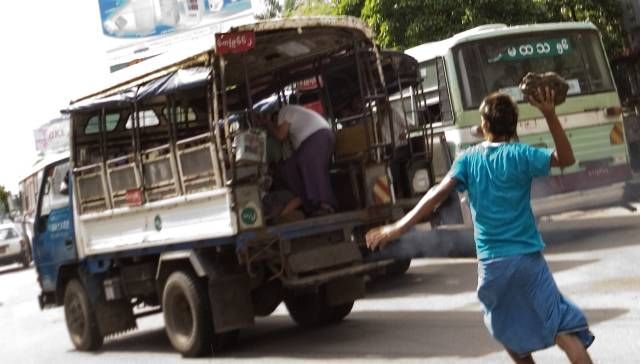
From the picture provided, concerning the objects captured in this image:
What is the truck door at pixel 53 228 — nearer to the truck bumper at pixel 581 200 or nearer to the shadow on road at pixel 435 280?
the shadow on road at pixel 435 280

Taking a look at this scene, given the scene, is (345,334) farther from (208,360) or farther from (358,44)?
(358,44)

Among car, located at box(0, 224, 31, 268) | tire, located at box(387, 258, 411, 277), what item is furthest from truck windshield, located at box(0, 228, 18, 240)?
tire, located at box(387, 258, 411, 277)

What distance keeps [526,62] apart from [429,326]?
4.42 m

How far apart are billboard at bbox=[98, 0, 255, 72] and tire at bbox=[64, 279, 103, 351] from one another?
29.1m

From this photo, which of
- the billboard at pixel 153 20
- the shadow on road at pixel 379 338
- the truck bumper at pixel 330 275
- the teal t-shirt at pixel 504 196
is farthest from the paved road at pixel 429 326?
the billboard at pixel 153 20

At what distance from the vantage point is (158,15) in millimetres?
39500

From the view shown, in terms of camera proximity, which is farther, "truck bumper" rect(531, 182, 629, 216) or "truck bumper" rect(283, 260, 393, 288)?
"truck bumper" rect(531, 182, 629, 216)

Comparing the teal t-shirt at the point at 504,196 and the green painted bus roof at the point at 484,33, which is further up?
the green painted bus roof at the point at 484,33

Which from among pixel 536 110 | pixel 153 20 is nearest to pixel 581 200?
pixel 536 110

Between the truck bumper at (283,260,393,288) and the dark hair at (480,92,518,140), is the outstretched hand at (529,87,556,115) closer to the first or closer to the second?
the dark hair at (480,92,518,140)

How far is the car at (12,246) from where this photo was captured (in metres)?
29.0

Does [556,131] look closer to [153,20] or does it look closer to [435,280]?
[435,280]

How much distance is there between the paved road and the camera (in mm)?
6828

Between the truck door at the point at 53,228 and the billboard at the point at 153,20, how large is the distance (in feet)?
93.6
